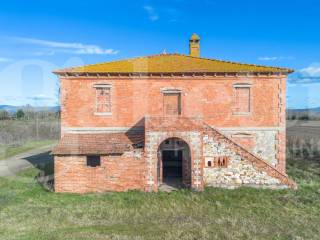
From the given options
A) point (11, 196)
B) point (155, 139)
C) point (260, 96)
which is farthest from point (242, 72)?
point (11, 196)

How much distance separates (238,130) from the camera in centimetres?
1873

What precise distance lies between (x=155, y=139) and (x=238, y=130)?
5.94m

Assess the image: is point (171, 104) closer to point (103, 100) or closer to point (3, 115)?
point (103, 100)

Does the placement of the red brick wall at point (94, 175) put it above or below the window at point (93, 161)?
below

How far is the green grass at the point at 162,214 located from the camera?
10250 mm

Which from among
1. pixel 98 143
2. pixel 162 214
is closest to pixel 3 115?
pixel 98 143

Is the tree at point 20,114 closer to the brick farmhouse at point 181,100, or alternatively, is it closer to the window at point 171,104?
the brick farmhouse at point 181,100

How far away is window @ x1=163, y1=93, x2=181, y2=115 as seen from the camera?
1891 cm

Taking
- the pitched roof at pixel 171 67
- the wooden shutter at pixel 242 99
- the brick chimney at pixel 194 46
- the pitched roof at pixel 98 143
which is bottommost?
the pitched roof at pixel 98 143

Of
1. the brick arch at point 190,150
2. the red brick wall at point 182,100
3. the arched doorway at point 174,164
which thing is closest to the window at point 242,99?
the red brick wall at point 182,100

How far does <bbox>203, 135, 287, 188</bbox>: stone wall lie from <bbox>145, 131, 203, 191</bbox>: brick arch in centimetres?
87

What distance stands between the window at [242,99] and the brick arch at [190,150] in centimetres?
464

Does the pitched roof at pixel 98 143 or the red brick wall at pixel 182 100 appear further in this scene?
the red brick wall at pixel 182 100

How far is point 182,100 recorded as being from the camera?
61.8ft
